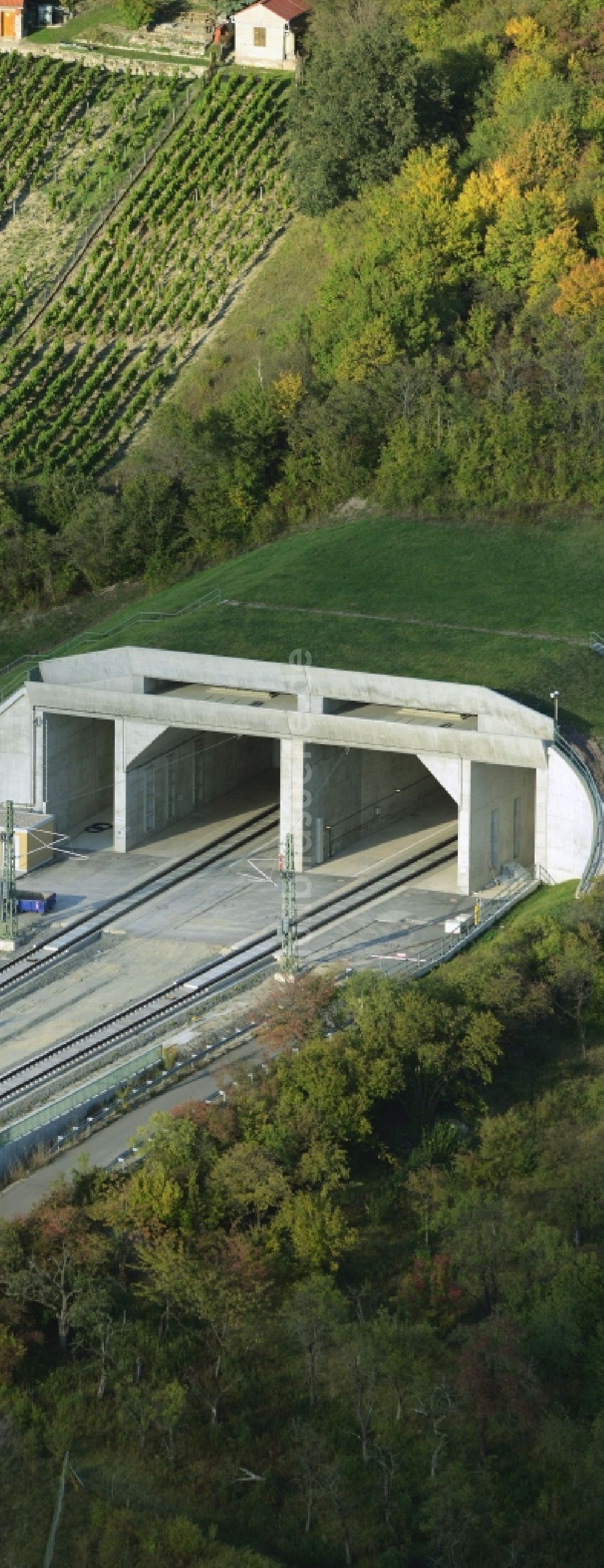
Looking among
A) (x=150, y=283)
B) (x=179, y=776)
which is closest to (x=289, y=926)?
(x=179, y=776)

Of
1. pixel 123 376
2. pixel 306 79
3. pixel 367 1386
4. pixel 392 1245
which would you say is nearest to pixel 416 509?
pixel 123 376

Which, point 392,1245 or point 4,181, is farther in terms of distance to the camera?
point 4,181

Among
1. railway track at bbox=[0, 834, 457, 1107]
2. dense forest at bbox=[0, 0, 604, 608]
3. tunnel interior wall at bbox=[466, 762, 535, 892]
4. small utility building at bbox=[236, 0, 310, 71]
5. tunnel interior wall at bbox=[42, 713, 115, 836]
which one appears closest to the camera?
railway track at bbox=[0, 834, 457, 1107]

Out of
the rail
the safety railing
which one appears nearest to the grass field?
the safety railing

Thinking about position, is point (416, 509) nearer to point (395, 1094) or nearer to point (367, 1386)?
point (395, 1094)

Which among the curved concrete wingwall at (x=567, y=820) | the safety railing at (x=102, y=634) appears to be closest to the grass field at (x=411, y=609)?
the safety railing at (x=102, y=634)

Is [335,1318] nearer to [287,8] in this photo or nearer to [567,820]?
[567,820]

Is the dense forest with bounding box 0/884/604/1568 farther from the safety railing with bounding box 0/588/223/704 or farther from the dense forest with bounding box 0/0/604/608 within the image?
the dense forest with bounding box 0/0/604/608
